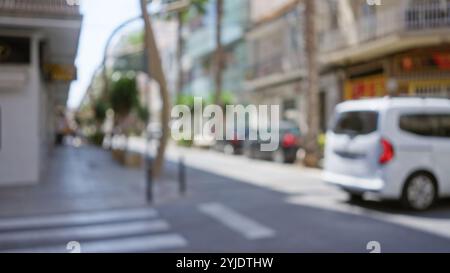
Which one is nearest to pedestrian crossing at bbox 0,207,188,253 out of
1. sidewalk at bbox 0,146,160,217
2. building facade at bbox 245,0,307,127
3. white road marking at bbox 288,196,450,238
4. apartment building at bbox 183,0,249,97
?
sidewalk at bbox 0,146,160,217

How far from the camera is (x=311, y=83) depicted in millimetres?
16094

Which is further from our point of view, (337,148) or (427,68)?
(427,68)

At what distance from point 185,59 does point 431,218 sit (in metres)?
49.6

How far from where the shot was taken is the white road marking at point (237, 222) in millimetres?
6101

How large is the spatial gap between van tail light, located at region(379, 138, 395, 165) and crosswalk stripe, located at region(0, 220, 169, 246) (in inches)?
133

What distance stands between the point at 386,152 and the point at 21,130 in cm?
888

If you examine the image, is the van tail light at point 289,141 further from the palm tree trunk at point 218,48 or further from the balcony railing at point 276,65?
the palm tree trunk at point 218,48

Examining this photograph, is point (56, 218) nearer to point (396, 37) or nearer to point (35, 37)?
point (35, 37)

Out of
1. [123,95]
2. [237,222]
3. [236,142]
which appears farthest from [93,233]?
[123,95]

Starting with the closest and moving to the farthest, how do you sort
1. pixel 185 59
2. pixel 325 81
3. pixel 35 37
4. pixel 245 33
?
pixel 35 37
pixel 325 81
pixel 245 33
pixel 185 59

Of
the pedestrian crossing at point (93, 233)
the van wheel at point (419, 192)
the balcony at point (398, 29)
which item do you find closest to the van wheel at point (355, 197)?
the van wheel at point (419, 192)

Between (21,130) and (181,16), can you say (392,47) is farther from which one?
(181,16)

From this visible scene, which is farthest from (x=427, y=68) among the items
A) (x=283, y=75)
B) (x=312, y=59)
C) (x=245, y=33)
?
(x=245, y=33)

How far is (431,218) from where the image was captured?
6.78 meters
